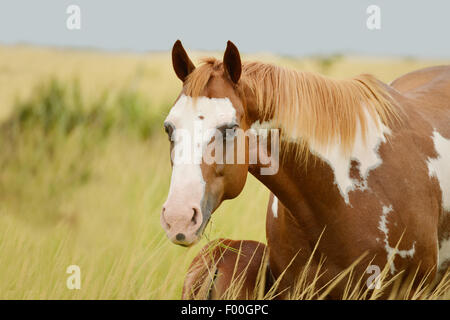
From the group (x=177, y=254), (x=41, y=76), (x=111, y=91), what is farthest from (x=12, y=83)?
(x=177, y=254)

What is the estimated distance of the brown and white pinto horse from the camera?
7.23ft

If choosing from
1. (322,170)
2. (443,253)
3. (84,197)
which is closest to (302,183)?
(322,170)

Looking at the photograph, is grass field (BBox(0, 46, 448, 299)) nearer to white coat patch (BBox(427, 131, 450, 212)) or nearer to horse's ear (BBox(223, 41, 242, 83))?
horse's ear (BBox(223, 41, 242, 83))

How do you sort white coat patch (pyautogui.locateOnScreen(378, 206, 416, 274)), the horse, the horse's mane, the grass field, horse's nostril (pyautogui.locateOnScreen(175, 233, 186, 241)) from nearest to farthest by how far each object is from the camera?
horse's nostril (pyautogui.locateOnScreen(175, 233, 186, 241)) → the horse's mane → white coat patch (pyautogui.locateOnScreen(378, 206, 416, 274)) → the horse → the grass field

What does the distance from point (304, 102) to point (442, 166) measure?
0.93 metres

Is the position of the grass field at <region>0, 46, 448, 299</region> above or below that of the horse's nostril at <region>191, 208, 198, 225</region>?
below

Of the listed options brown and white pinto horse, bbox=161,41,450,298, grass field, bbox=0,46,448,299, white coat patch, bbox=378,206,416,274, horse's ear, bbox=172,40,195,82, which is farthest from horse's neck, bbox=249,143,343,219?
horse's ear, bbox=172,40,195,82

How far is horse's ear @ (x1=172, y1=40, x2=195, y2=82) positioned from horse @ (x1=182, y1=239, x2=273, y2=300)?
0.91 meters

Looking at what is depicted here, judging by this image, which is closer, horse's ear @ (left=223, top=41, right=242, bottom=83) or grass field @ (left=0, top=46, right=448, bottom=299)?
horse's ear @ (left=223, top=41, right=242, bottom=83)

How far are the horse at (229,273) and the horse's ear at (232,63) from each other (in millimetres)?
899

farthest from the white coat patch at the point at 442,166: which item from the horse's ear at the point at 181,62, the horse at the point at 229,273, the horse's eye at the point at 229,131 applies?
the horse's ear at the point at 181,62

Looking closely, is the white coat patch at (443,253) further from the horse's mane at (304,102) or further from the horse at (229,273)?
the horse at (229,273)

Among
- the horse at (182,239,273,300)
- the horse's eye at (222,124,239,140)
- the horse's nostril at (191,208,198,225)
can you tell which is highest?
the horse's eye at (222,124,239,140)

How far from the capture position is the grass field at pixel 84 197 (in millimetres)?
3002
